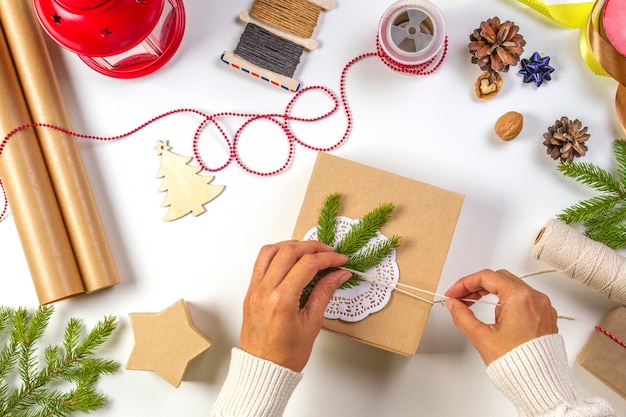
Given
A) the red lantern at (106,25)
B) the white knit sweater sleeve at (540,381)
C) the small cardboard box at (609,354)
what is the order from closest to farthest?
1. the white knit sweater sleeve at (540,381)
2. the red lantern at (106,25)
3. the small cardboard box at (609,354)

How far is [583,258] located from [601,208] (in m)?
0.14

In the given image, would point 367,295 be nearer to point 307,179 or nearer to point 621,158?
point 307,179

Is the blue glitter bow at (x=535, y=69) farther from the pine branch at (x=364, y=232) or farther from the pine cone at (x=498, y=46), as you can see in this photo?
the pine branch at (x=364, y=232)

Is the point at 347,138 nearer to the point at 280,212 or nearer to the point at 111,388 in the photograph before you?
the point at 280,212

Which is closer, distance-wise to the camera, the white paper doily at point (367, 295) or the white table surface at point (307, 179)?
the white paper doily at point (367, 295)

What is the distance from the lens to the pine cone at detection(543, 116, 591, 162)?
3.81ft

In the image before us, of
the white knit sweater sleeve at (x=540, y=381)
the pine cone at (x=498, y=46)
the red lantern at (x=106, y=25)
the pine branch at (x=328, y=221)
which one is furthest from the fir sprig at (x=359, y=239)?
the red lantern at (x=106, y=25)

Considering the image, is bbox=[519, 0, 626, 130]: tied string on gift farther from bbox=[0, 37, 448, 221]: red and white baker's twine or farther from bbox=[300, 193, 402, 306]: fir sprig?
bbox=[300, 193, 402, 306]: fir sprig

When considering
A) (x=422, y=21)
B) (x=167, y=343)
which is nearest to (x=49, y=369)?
(x=167, y=343)

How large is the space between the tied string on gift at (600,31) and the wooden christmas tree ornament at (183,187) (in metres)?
0.82

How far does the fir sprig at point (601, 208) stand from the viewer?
1158 mm

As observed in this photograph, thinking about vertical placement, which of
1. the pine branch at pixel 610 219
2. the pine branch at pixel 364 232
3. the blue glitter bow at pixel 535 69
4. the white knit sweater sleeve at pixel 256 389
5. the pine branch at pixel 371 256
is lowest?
the white knit sweater sleeve at pixel 256 389

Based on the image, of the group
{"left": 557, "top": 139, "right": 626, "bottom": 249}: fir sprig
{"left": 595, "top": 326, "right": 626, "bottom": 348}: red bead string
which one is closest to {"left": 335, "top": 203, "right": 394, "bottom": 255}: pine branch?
{"left": 557, "top": 139, "right": 626, "bottom": 249}: fir sprig

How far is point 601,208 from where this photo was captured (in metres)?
1.16
